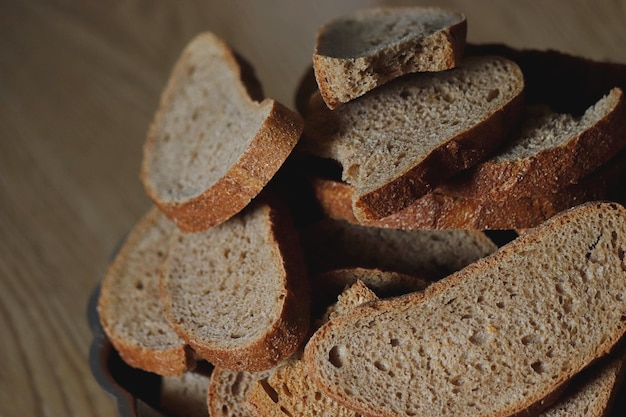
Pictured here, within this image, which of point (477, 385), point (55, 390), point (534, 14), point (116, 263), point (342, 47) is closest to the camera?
point (477, 385)

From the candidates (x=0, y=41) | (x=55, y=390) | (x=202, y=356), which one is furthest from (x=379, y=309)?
(x=0, y=41)

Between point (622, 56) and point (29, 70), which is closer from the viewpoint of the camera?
point (622, 56)

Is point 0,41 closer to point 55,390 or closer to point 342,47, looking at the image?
point 55,390

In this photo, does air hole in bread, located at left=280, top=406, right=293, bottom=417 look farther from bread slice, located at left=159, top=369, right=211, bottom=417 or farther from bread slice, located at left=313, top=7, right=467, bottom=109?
bread slice, located at left=313, top=7, right=467, bottom=109

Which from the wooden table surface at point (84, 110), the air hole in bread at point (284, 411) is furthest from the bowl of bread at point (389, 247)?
the wooden table surface at point (84, 110)

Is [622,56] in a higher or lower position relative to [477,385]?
higher

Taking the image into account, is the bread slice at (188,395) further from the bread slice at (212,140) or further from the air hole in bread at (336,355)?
the air hole in bread at (336,355)

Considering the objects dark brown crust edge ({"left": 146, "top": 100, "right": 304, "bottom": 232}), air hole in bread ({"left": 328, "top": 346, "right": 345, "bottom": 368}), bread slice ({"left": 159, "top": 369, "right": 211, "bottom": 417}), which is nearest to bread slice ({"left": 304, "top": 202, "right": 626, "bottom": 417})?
air hole in bread ({"left": 328, "top": 346, "right": 345, "bottom": 368})

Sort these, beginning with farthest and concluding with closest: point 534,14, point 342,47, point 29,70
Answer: point 29,70
point 534,14
point 342,47

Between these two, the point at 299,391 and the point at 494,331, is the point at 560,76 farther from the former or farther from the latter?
the point at 299,391
